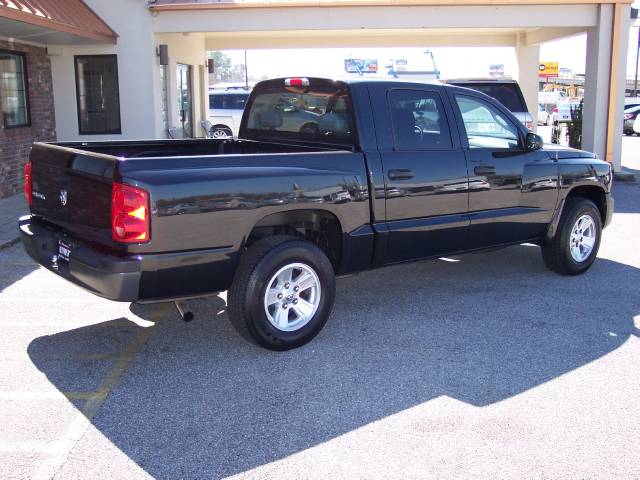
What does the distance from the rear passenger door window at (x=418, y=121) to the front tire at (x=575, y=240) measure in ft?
5.76

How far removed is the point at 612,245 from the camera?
8.59 metres

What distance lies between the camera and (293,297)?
5.07 meters

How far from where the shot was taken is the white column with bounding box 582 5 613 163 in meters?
13.5

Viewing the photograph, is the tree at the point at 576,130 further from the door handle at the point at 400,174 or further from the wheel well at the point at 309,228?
the wheel well at the point at 309,228

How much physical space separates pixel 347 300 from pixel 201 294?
199 centimetres

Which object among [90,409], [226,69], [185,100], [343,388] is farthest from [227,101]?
[226,69]

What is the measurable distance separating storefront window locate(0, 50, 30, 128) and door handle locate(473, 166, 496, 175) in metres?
8.19

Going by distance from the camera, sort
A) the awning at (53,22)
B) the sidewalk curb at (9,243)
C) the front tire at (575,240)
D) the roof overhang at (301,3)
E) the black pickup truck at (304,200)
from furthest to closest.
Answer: the roof overhang at (301,3) < the awning at (53,22) < the sidewalk curb at (9,243) < the front tire at (575,240) < the black pickup truck at (304,200)

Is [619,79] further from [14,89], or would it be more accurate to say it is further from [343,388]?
[343,388]

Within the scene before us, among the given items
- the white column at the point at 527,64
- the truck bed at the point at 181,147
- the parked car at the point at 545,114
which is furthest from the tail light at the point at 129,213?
the parked car at the point at 545,114

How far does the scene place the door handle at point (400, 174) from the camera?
549 centimetres

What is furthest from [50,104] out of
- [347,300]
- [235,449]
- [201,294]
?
[235,449]

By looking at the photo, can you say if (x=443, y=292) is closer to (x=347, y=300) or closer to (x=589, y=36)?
(x=347, y=300)

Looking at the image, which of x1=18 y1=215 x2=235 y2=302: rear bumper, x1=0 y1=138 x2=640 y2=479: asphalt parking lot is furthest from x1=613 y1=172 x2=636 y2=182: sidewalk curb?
x1=18 y1=215 x2=235 y2=302: rear bumper
